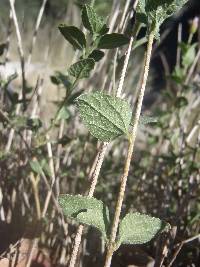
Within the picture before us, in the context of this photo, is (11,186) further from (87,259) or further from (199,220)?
(199,220)

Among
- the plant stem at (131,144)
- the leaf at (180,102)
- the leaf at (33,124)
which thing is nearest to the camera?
the plant stem at (131,144)

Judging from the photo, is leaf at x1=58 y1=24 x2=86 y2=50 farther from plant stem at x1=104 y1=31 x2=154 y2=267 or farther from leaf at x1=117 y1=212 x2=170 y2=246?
leaf at x1=117 y1=212 x2=170 y2=246

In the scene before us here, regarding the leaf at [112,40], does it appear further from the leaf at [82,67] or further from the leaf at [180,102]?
the leaf at [180,102]

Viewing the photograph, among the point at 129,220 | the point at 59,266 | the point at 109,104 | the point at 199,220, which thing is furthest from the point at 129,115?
the point at 199,220

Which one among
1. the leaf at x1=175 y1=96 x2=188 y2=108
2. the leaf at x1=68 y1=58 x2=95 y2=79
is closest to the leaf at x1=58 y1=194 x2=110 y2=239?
the leaf at x1=68 y1=58 x2=95 y2=79

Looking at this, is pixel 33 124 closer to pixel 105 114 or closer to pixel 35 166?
pixel 35 166

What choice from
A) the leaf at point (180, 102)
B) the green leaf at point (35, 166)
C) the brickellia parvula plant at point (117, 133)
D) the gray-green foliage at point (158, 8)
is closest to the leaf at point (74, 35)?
the brickellia parvula plant at point (117, 133)

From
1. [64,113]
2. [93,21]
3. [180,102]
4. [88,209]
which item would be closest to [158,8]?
[93,21]
